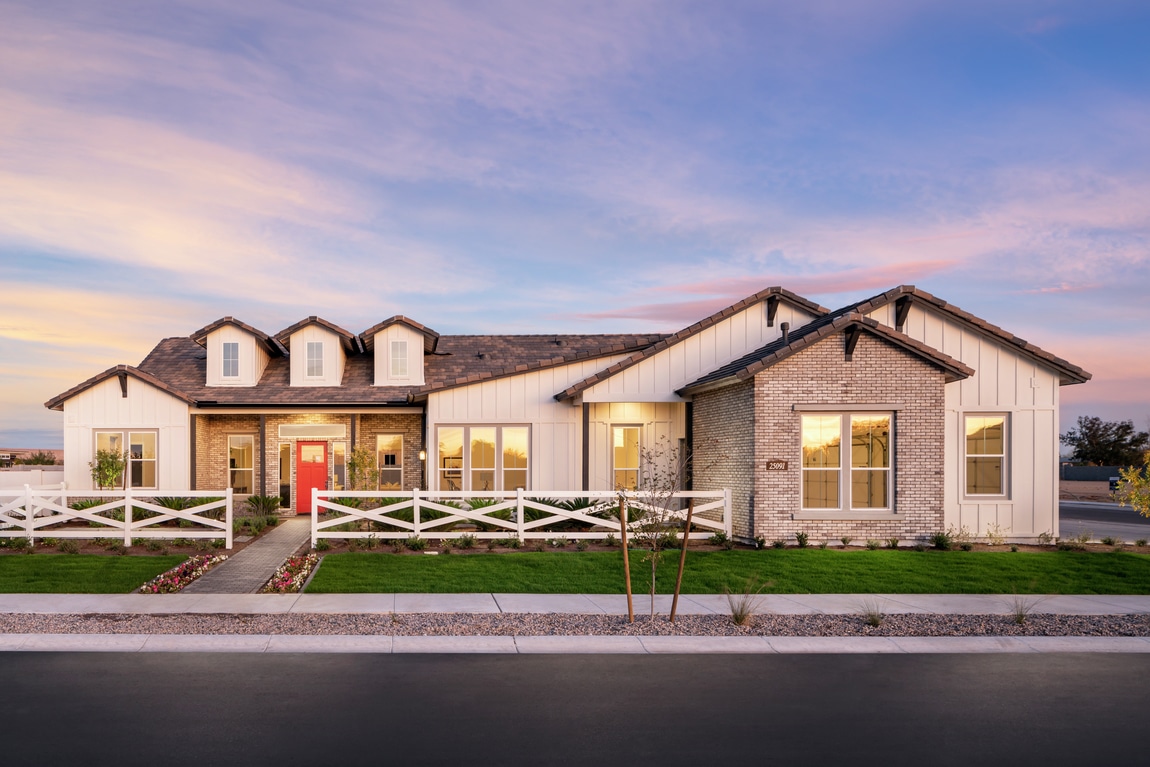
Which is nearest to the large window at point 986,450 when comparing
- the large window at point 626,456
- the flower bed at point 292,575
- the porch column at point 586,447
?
the large window at point 626,456

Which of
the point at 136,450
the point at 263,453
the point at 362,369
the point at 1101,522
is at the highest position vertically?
the point at 362,369

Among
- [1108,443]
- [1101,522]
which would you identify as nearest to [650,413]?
[1101,522]

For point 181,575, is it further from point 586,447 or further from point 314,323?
point 314,323

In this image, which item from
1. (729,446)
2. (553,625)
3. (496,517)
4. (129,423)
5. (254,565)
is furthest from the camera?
(129,423)

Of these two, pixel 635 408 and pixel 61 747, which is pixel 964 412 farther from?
pixel 61 747

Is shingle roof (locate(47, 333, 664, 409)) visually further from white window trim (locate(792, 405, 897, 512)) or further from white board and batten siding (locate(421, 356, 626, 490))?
white window trim (locate(792, 405, 897, 512))

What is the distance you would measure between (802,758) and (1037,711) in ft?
8.94

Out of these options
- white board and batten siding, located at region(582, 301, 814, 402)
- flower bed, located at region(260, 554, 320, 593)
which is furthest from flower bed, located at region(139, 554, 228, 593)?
white board and batten siding, located at region(582, 301, 814, 402)

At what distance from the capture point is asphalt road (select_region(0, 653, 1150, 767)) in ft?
21.9

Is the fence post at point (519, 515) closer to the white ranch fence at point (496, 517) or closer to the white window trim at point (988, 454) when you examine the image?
the white ranch fence at point (496, 517)

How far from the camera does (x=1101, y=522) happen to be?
29562 millimetres

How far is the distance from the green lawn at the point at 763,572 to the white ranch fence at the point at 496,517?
3.79 ft

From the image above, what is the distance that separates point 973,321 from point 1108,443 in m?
50.1

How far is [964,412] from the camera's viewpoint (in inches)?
800
